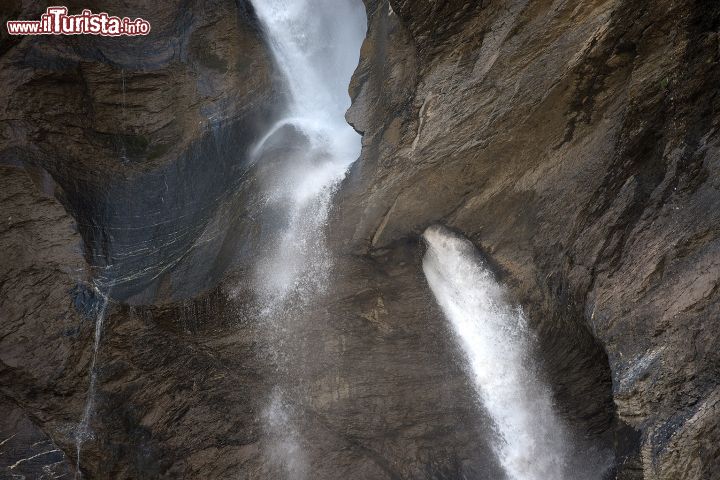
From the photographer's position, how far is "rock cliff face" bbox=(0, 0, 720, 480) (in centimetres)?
607

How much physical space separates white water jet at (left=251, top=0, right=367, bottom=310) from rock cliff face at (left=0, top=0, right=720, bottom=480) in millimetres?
377

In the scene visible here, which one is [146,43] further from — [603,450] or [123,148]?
[603,450]

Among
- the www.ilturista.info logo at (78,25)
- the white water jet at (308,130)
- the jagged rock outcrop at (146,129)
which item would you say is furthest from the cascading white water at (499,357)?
the www.ilturista.info logo at (78,25)

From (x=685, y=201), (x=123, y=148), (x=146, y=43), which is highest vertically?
(x=146, y=43)

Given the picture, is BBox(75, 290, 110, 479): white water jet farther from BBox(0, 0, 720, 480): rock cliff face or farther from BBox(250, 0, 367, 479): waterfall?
BBox(250, 0, 367, 479): waterfall

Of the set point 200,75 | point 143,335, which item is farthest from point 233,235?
point 200,75

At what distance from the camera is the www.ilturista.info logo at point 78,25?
29.8 ft

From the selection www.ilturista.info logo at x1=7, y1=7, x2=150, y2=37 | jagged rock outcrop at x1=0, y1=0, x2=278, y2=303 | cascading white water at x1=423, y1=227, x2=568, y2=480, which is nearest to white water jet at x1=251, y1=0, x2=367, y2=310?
jagged rock outcrop at x1=0, y1=0, x2=278, y2=303

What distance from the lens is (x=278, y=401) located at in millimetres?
8656

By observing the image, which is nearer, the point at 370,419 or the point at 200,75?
the point at 370,419

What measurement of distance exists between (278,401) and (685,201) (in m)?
6.45

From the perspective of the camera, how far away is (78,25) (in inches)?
376

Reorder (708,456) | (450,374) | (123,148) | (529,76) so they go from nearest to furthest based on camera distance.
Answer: (708,456), (529,76), (450,374), (123,148)

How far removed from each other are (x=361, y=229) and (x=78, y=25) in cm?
642
